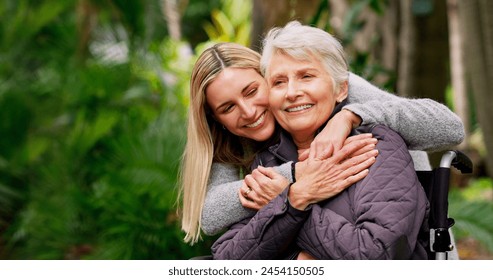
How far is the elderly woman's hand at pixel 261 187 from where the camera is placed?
8.50 ft

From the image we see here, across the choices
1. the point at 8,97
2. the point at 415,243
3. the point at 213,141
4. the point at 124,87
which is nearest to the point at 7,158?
the point at 8,97

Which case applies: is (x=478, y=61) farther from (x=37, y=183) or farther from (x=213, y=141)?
(x=37, y=183)

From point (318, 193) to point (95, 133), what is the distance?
18.0 feet

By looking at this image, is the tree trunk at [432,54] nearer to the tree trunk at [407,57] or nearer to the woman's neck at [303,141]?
the tree trunk at [407,57]

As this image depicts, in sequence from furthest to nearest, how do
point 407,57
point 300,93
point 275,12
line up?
1. point 407,57
2. point 275,12
3. point 300,93

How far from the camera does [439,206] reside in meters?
2.64

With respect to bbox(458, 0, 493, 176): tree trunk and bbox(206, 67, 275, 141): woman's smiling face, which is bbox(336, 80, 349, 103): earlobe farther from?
bbox(458, 0, 493, 176): tree trunk

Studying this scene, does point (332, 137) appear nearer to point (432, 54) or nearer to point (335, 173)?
point (335, 173)

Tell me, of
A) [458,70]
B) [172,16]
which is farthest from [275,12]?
[172,16]

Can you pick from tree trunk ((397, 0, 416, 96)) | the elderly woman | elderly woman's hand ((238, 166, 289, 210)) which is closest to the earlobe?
the elderly woman

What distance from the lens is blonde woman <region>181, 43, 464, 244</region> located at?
103 inches

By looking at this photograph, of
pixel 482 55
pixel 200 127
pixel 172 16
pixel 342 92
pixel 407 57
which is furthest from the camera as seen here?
pixel 172 16

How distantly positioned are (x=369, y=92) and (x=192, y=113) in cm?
67

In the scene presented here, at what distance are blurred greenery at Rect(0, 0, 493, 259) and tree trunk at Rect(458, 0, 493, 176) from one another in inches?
33.2
